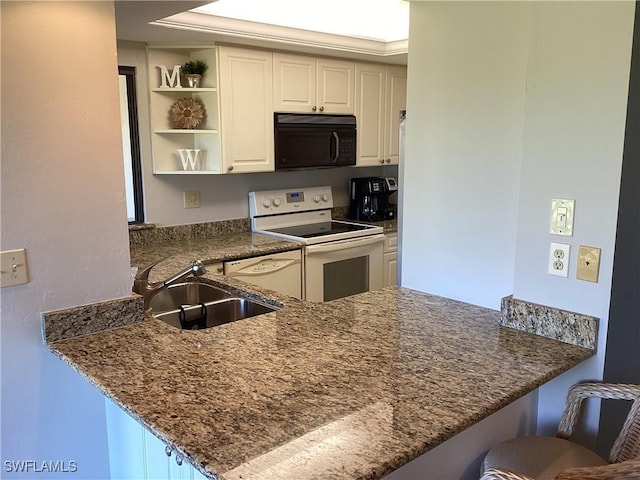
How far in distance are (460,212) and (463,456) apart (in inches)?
36.1

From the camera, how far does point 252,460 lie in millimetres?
1104

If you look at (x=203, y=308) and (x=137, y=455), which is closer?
(x=137, y=455)

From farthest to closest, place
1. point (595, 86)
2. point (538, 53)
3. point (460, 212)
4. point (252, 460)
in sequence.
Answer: point (460, 212), point (538, 53), point (595, 86), point (252, 460)

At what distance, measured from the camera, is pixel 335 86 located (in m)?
3.97

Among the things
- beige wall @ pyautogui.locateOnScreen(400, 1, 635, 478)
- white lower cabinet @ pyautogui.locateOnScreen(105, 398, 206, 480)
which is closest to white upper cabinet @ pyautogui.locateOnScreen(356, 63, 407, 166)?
beige wall @ pyautogui.locateOnScreen(400, 1, 635, 478)

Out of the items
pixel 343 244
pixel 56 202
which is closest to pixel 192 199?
pixel 343 244

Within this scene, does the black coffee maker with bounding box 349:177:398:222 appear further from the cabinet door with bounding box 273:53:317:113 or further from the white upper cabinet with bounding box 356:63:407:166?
the cabinet door with bounding box 273:53:317:113

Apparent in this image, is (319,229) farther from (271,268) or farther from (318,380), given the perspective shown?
(318,380)

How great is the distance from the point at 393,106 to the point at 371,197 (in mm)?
738

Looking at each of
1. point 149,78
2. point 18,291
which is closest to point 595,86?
point 18,291

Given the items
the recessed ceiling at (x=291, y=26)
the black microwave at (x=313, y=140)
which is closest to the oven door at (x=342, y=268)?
the black microwave at (x=313, y=140)

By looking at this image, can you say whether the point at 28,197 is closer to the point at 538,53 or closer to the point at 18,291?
the point at 18,291

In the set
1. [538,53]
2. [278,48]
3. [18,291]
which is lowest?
[18,291]

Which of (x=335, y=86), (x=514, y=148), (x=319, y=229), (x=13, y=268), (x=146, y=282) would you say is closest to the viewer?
(x=13, y=268)
